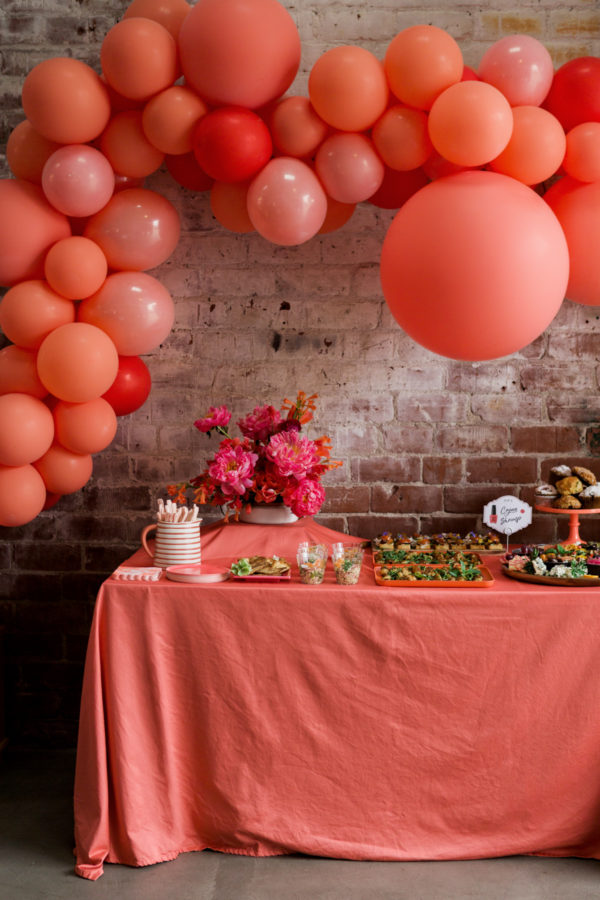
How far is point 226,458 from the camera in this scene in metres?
2.22

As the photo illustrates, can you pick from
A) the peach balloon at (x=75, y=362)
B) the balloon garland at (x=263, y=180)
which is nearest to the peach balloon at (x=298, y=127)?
the balloon garland at (x=263, y=180)

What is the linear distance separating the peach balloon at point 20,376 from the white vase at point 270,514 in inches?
26.8

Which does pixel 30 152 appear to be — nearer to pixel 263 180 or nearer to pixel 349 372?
pixel 263 180

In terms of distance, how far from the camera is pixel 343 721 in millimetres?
1990

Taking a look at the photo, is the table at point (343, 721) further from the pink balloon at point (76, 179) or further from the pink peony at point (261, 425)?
the pink balloon at point (76, 179)

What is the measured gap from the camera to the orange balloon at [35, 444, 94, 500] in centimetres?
216

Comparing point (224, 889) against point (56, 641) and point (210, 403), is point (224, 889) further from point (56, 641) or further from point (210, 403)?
point (210, 403)

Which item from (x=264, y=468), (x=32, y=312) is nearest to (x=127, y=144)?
(x=32, y=312)

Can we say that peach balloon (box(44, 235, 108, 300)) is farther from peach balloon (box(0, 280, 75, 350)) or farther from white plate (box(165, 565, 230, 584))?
white plate (box(165, 565, 230, 584))

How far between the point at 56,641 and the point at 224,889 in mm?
1109

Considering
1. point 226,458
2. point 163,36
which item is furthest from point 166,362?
point 163,36

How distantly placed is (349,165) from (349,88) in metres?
0.18

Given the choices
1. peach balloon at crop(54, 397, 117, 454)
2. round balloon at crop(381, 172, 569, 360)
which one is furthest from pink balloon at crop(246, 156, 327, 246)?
peach balloon at crop(54, 397, 117, 454)

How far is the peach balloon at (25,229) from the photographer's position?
82.2 inches
